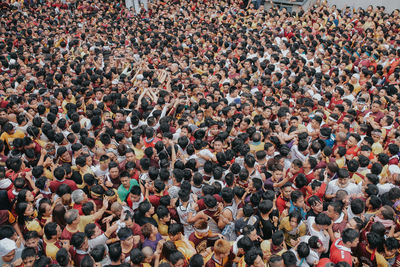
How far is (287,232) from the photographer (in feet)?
12.0

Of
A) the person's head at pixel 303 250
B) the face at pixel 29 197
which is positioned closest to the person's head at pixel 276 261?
the person's head at pixel 303 250

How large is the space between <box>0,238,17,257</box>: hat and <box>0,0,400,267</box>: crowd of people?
1 centimetres

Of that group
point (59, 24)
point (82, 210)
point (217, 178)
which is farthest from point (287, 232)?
point (59, 24)

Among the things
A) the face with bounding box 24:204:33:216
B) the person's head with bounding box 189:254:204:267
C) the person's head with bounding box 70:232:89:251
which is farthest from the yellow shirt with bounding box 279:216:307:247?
the face with bounding box 24:204:33:216

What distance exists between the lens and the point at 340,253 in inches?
127

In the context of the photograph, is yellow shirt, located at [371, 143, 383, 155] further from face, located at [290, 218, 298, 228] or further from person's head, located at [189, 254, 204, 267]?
person's head, located at [189, 254, 204, 267]

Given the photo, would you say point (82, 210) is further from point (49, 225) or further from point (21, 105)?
point (21, 105)

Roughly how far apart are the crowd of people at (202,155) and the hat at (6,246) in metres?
0.01

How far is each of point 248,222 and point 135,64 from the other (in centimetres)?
709

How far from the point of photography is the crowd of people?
3375 mm

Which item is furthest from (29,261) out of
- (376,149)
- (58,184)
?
(376,149)

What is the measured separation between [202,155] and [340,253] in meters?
2.42

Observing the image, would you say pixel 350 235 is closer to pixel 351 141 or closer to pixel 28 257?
pixel 351 141

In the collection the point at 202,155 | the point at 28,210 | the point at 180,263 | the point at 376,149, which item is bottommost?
the point at 376,149
